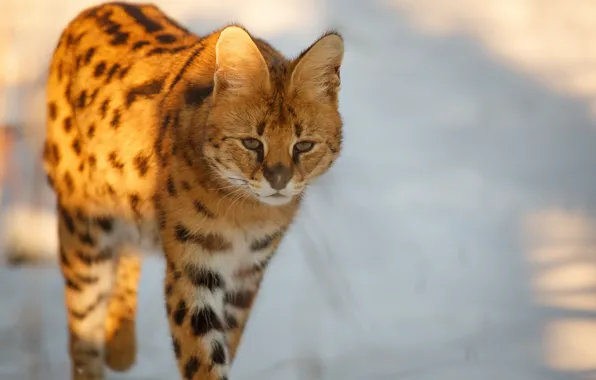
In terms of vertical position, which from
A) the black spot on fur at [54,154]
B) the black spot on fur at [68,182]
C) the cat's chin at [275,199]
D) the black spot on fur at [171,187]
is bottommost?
the black spot on fur at [68,182]

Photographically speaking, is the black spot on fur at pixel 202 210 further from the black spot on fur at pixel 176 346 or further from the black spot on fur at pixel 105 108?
the black spot on fur at pixel 105 108

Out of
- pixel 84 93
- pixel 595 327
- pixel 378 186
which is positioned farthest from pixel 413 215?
pixel 84 93

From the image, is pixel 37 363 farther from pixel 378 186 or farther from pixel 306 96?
pixel 378 186

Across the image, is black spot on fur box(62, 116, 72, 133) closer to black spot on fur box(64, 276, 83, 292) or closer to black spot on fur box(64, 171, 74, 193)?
black spot on fur box(64, 171, 74, 193)

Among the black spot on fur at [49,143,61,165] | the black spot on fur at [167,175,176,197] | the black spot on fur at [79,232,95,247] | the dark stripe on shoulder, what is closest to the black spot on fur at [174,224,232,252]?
the black spot on fur at [167,175,176,197]

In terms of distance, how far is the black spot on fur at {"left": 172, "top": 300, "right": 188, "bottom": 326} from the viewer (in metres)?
3.89

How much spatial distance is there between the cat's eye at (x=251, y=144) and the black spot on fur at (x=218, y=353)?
29.1 inches

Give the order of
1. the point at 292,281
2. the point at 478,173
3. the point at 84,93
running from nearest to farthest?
the point at 84,93, the point at 292,281, the point at 478,173

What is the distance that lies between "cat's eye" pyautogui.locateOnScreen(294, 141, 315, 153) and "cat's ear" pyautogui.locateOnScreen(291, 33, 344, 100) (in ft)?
0.53

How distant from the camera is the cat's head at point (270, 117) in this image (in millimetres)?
3619

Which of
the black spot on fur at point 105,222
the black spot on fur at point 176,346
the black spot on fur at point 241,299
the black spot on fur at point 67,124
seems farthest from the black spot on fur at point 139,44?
the black spot on fur at point 176,346

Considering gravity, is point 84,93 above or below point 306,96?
below

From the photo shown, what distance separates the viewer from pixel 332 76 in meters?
3.75

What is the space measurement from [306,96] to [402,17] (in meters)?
4.06
